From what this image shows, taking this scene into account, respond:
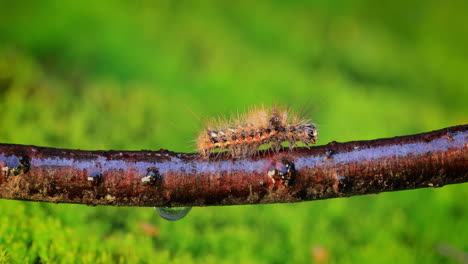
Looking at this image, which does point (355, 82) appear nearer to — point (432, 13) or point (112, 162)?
point (432, 13)

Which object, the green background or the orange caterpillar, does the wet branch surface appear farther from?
the green background

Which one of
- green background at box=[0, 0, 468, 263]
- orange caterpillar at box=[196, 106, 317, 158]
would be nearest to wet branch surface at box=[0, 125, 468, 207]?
orange caterpillar at box=[196, 106, 317, 158]

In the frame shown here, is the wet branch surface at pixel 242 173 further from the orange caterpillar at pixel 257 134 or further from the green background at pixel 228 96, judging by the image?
the green background at pixel 228 96

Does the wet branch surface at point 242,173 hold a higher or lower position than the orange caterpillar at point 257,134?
lower

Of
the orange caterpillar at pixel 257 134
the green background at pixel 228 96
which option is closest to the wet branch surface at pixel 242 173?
the orange caterpillar at pixel 257 134

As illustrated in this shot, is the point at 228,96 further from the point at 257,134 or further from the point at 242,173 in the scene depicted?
the point at 242,173

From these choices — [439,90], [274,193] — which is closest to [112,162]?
[274,193]
